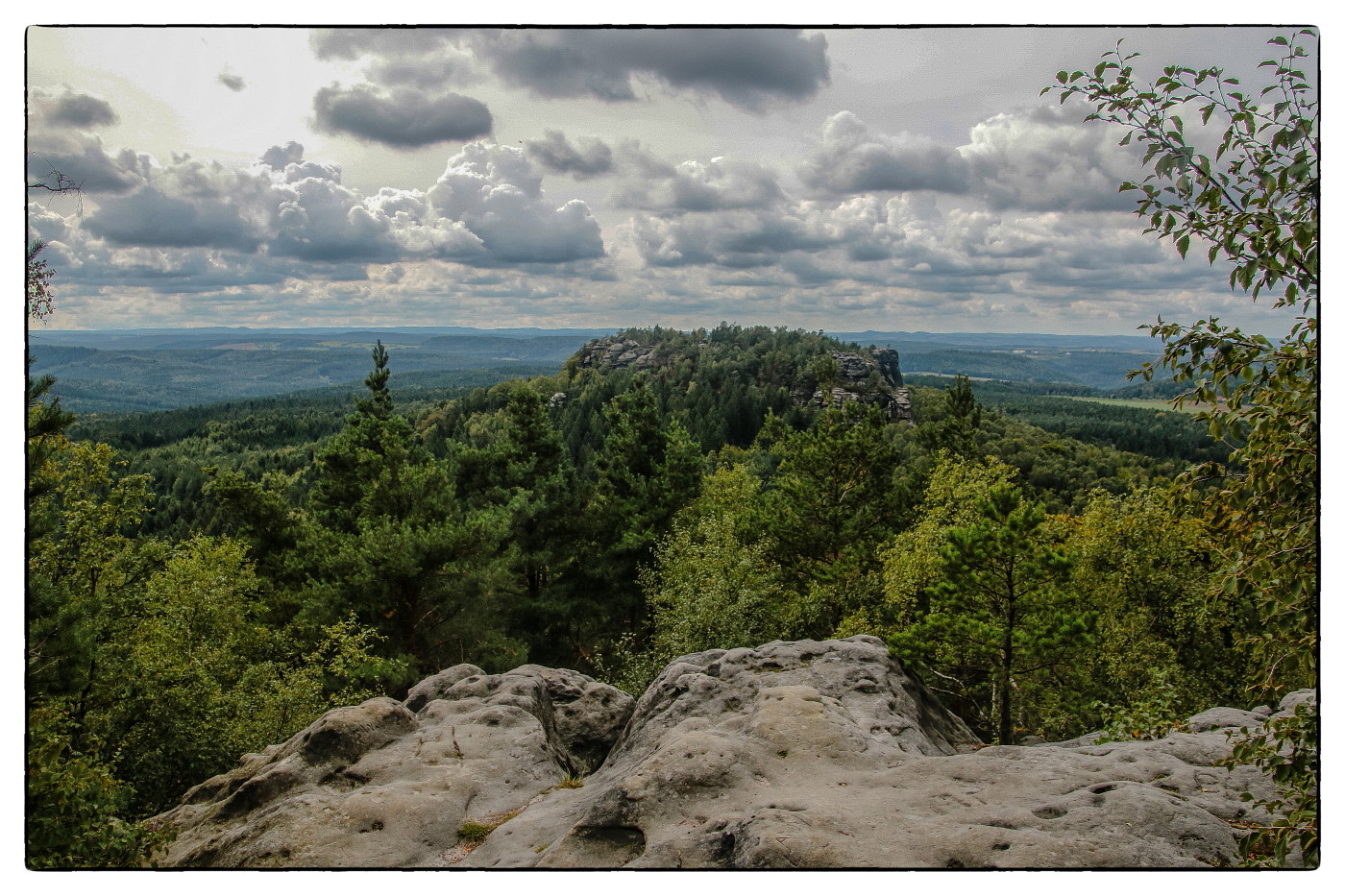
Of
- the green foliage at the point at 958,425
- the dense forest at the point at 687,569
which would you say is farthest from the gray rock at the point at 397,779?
the green foliage at the point at 958,425

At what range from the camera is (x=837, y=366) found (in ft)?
420

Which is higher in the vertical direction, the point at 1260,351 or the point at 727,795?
the point at 1260,351

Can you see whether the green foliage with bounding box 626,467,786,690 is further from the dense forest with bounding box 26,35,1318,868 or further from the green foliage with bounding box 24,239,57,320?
the green foliage with bounding box 24,239,57,320

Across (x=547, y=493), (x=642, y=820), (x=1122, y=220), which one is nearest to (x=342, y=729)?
(x=642, y=820)

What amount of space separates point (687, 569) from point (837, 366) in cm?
10922

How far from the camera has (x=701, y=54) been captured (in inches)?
378

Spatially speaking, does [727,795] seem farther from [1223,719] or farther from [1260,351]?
[1223,719]

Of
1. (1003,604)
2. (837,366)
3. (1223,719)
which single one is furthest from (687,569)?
(837,366)

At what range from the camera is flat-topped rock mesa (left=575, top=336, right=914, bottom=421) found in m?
124

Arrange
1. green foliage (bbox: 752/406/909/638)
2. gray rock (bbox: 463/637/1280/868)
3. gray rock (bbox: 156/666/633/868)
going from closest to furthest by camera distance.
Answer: gray rock (bbox: 463/637/1280/868) < gray rock (bbox: 156/666/633/868) < green foliage (bbox: 752/406/909/638)

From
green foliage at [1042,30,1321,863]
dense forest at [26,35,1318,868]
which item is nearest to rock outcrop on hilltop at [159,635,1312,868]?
dense forest at [26,35,1318,868]

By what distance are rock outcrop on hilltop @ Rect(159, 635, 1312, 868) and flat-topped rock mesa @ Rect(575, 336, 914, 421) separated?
103017 millimetres

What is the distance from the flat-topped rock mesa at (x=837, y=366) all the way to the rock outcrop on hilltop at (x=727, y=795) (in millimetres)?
103017

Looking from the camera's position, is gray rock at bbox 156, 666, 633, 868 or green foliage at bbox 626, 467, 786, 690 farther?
green foliage at bbox 626, 467, 786, 690
